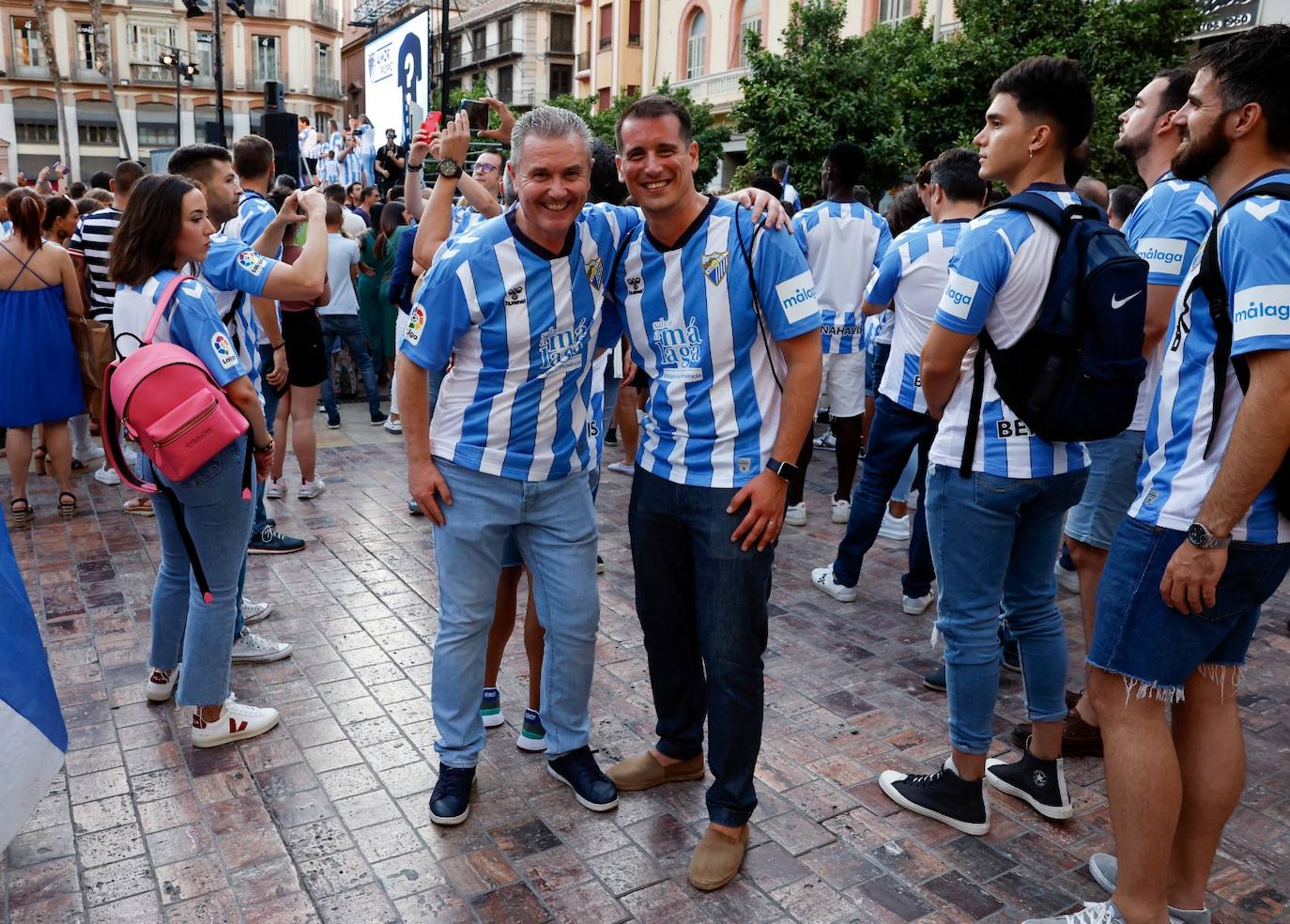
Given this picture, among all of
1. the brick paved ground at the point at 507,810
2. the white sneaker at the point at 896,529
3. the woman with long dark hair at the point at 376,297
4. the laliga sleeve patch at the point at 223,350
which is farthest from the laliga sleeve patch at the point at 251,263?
the woman with long dark hair at the point at 376,297

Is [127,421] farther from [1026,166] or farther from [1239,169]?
[1239,169]

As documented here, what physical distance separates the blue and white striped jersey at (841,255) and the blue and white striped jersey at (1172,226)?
302 centimetres

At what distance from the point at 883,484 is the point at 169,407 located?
3380 mm

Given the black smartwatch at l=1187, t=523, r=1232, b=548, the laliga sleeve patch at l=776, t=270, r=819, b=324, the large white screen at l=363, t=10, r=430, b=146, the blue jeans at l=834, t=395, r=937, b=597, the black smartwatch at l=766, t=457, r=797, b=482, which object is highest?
the large white screen at l=363, t=10, r=430, b=146

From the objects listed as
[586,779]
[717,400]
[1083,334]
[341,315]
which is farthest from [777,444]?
[341,315]

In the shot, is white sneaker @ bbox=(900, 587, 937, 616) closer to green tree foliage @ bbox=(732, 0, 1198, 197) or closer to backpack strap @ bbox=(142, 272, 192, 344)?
backpack strap @ bbox=(142, 272, 192, 344)

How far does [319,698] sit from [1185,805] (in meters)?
3.08

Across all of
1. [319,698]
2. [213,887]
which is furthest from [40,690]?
[319,698]

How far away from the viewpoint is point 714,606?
9.87 feet

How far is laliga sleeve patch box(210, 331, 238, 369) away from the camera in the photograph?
3.57m

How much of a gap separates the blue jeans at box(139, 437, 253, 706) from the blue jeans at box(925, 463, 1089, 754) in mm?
2395

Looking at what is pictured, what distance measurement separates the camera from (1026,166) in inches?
120

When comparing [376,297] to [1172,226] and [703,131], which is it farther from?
[703,131]

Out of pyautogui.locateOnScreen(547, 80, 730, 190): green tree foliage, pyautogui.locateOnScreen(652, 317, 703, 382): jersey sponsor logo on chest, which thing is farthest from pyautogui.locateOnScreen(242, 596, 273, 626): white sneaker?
pyautogui.locateOnScreen(547, 80, 730, 190): green tree foliage
